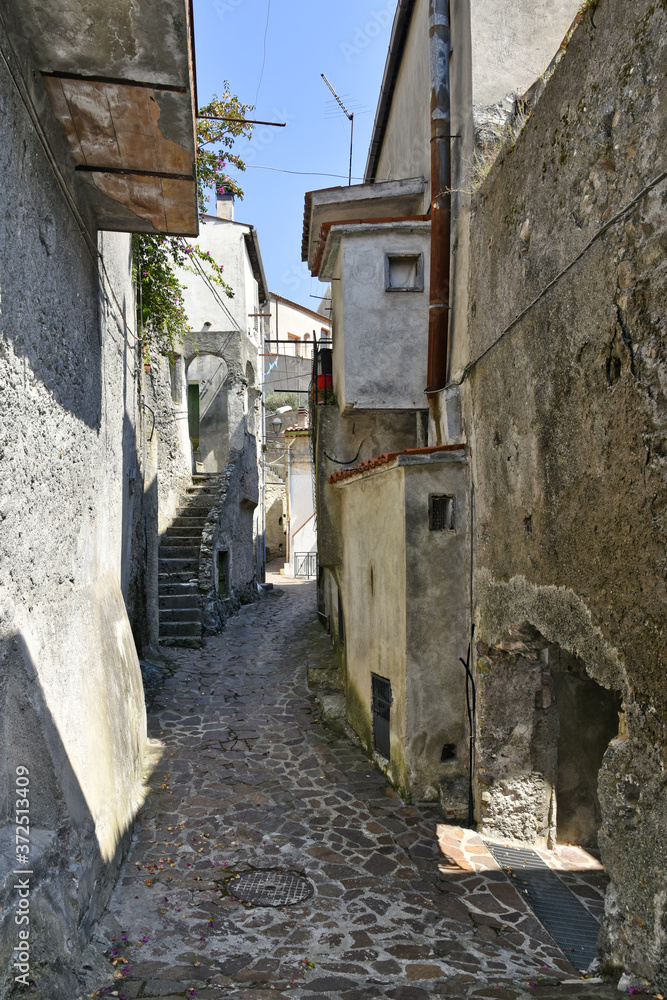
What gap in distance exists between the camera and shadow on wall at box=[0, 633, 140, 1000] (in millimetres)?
3576

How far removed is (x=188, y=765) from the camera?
8.27 meters

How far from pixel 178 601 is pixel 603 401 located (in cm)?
1260

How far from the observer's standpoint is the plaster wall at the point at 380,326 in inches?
371

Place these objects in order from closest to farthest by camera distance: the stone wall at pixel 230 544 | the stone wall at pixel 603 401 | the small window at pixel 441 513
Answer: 1. the stone wall at pixel 603 401
2. the small window at pixel 441 513
3. the stone wall at pixel 230 544

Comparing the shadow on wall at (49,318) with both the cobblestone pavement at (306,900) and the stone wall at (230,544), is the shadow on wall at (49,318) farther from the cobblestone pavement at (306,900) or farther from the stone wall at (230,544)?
the stone wall at (230,544)

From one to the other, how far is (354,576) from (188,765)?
11.4 ft

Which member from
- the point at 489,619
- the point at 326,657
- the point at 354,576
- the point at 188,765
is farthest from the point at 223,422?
the point at 489,619

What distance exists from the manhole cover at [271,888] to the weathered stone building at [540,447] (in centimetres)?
186

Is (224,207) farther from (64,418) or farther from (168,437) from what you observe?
(64,418)

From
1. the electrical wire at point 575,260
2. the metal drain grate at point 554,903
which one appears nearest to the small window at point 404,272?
the electrical wire at point 575,260

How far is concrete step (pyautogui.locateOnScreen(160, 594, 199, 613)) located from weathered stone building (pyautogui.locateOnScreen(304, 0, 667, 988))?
596cm

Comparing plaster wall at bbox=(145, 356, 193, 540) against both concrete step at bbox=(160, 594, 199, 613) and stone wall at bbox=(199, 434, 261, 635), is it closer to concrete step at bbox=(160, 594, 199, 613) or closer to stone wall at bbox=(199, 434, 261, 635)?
stone wall at bbox=(199, 434, 261, 635)

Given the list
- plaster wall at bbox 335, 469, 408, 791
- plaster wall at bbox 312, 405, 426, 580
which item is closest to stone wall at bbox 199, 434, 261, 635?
plaster wall at bbox 312, 405, 426, 580

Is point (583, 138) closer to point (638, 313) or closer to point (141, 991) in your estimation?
point (638, 313)
